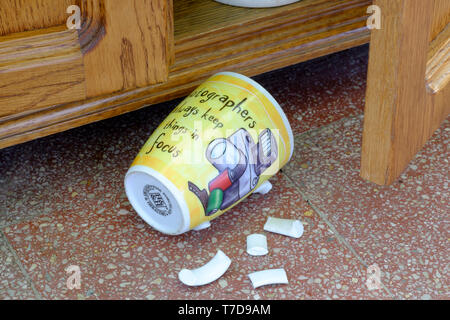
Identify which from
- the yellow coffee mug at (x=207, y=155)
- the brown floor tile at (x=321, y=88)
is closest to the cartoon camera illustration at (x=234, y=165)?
the yellow coffee mug at (x=207, y=155)

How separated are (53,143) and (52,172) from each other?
0.27 ft

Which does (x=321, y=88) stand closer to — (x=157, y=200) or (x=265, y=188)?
(x=265, y=188)

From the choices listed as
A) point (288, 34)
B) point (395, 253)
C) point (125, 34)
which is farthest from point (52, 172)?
point (395, 253)

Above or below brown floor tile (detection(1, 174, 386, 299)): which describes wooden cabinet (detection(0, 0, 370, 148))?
above

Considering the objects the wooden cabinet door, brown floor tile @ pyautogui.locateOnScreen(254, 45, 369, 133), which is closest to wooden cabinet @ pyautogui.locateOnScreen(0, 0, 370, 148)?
the wooden cabinet door

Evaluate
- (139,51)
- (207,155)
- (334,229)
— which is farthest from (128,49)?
(334,229)

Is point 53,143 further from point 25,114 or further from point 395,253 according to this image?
point 395,253

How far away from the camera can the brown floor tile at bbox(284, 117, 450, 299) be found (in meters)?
0.80

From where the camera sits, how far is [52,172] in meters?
0.98

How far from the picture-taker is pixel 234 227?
0.88 meters

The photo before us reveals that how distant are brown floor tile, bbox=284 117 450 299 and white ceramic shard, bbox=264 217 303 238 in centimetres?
6

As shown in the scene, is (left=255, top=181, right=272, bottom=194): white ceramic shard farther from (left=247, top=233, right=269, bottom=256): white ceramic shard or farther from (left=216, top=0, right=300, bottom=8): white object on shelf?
(left=216, top=0, right=300, bottom=8): white object on shelf

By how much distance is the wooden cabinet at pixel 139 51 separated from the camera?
74cm

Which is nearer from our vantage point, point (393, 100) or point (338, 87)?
point (393, 100)
